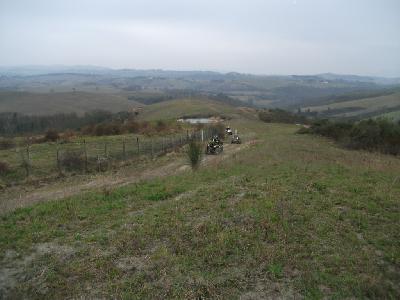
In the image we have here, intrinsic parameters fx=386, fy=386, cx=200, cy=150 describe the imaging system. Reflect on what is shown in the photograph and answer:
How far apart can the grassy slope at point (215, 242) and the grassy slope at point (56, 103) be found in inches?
4283

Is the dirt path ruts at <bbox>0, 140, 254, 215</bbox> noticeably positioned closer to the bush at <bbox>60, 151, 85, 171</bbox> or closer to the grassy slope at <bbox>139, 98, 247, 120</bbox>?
the bush at <bbox>60, 151, 85, 171</bbox>

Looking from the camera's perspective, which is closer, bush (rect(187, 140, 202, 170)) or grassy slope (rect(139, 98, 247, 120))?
bush (rect(187, 140, 202, 170))

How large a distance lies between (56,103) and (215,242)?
12861cm

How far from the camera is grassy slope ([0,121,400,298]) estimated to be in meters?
7.20

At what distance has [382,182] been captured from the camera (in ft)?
49.5

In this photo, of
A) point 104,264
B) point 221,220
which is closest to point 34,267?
point 104,264

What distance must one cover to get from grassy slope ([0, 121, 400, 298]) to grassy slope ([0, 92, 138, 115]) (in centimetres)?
10879

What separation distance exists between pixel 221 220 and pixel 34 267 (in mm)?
4590

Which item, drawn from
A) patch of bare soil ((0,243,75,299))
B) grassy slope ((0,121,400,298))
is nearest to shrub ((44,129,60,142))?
grassy slope ((0,121,400,298))

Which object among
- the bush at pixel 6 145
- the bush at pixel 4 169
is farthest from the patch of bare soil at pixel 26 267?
the bush at pixel 6 145

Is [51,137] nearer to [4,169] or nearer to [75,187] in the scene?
[4,169]

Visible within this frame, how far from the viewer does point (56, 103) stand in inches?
5002

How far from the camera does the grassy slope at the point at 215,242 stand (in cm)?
720

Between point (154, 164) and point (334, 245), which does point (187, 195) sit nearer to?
point (334, 245)
